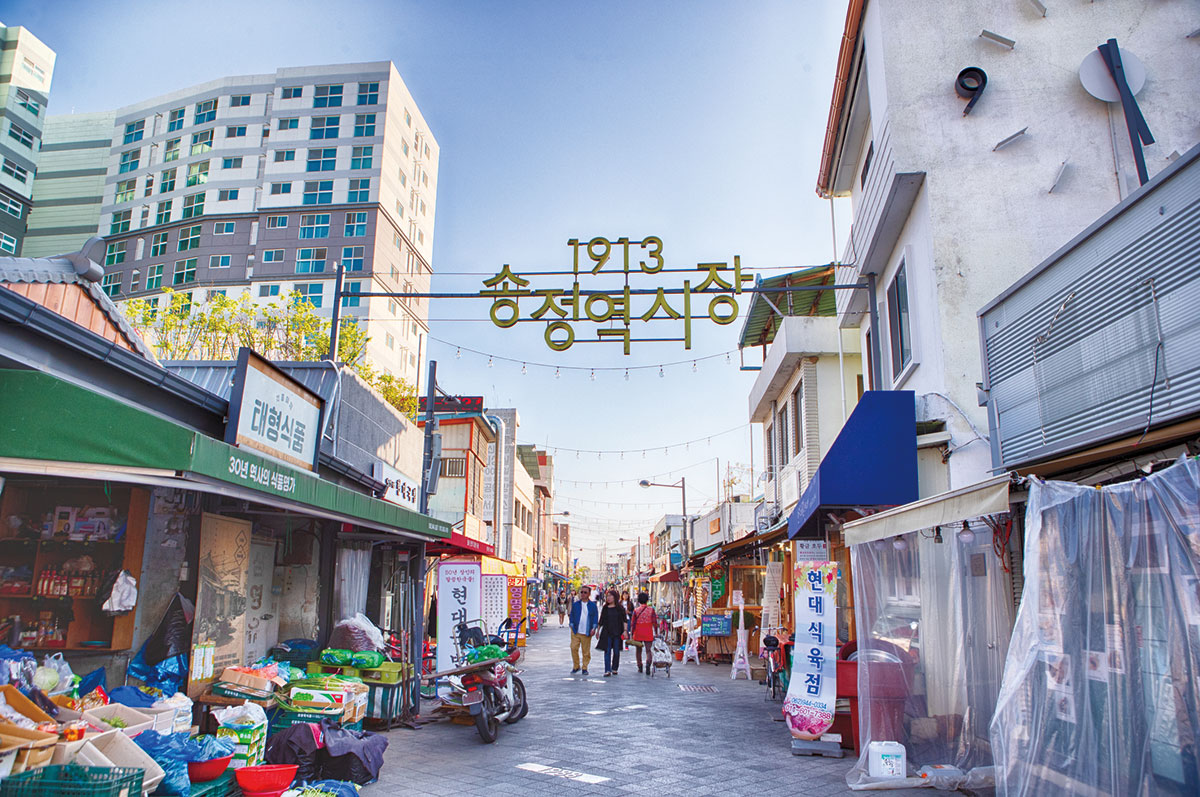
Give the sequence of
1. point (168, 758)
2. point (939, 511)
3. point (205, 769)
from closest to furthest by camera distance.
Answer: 1. point (168, 758)
2. point (205, 769)
3. point (939, 511)

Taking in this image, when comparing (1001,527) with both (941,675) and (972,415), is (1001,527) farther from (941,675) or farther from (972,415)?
(972,415)

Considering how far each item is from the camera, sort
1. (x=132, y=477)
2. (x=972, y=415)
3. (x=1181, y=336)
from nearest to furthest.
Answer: (x=132, y=477) < (x=1181, y=336) < (x=972, y=415)

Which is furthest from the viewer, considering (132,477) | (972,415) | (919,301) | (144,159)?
(144,159)

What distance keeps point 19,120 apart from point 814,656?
5964 centimetres

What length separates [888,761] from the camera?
279 inches

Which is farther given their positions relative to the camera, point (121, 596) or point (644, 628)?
point (644, 628)

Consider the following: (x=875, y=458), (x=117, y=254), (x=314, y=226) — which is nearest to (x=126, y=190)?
(x=117, y=254)

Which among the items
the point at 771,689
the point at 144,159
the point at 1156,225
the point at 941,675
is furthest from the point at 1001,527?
the point at 144,159

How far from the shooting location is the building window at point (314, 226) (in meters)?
48.3

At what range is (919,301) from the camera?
10156 mm

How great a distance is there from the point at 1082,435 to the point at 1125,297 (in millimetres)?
1160

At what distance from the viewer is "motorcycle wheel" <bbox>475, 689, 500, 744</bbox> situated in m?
9.06

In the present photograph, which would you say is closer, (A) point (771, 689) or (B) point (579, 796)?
(B) point (579, 796)

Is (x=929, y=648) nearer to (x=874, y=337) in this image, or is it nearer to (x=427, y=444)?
(x=874, y=337)
